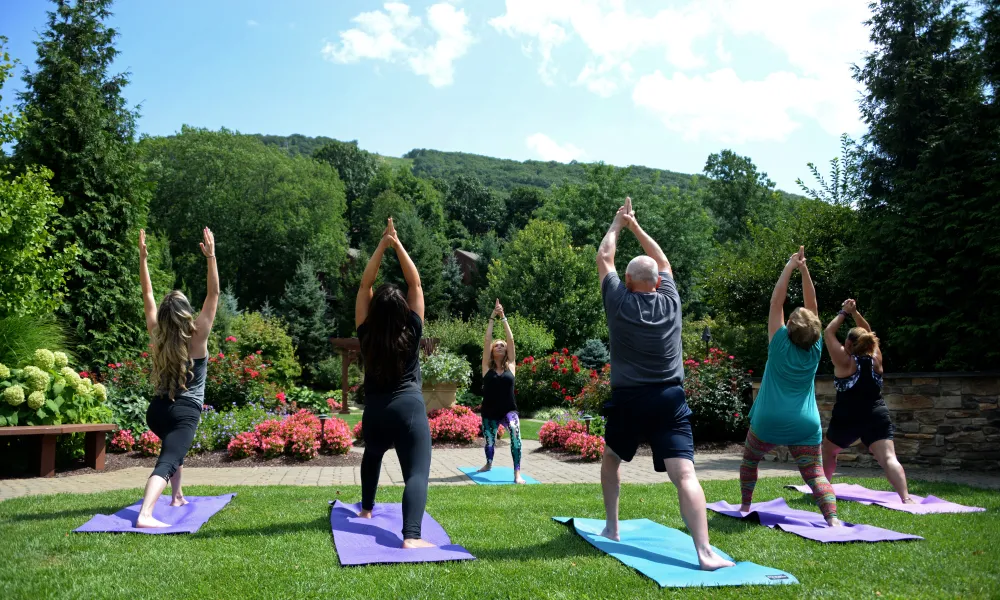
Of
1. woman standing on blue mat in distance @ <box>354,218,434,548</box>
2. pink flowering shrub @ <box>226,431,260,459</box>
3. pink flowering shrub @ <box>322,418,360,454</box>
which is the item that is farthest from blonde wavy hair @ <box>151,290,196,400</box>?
pink flowering shrub @ <box>322,418,360,454</box>

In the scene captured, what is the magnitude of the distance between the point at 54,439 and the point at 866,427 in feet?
30.8

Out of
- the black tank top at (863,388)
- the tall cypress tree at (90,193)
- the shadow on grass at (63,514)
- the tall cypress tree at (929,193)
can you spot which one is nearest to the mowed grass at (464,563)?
the shadow on grass at (63,514)

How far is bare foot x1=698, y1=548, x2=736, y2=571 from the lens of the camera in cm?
383

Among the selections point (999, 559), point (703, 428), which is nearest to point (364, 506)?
point (999, 559)

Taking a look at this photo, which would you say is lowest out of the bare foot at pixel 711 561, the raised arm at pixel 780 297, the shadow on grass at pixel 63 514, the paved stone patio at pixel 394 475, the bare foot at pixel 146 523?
the paved stone patio at pixel 394 475

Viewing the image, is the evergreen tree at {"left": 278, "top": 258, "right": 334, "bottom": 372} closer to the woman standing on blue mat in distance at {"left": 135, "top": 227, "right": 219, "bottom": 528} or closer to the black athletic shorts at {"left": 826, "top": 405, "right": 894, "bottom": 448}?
the woman standing on blue mat in distance at {"left": 135, "top": 227, "right": 219, "bottom": 528}

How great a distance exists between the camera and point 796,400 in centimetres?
516

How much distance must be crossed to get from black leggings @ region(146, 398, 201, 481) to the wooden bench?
13.8 ft

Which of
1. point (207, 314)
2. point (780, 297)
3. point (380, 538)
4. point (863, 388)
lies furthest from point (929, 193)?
point (207, 314)

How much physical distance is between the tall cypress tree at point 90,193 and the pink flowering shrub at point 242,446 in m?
5.73

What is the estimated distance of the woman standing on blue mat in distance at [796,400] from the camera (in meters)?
5.04

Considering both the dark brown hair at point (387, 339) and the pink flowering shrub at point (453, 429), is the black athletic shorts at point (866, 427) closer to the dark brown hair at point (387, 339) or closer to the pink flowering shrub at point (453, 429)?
the dark brown hair at point (387, 339)

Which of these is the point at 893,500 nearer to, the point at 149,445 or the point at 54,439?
the point at 149,445

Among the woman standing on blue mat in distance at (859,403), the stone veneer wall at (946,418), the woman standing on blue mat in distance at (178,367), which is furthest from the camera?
the stone veneer wall at (946,418)
